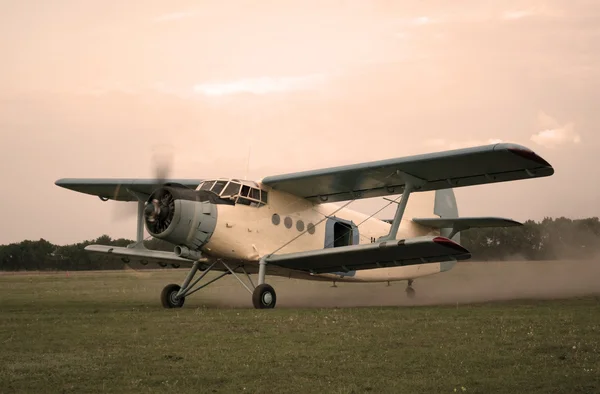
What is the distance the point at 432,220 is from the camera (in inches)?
864

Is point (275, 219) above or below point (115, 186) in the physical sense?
below

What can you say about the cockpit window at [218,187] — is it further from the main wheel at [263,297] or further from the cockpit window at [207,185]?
the main wheel at [263,297]

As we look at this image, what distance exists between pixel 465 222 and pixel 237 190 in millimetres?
7253

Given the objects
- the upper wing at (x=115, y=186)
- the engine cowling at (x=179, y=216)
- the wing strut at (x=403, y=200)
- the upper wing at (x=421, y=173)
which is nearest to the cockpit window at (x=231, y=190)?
the engine cowling at (x=179, y=216)

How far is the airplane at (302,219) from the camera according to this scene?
50.5 ft

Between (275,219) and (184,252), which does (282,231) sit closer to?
(275,219)

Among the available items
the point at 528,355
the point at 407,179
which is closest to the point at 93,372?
the point at 528,355

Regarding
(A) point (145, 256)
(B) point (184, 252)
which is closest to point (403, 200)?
(B) point (184, 252)

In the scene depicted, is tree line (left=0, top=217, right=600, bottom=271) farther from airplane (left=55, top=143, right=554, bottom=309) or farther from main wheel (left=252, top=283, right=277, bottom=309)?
main wheel (left=252, top=283, right=277, bottom=309)

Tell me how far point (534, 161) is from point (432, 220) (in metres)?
7.52

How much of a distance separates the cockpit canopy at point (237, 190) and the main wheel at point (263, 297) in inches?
90.0

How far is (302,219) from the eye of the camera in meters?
18.5

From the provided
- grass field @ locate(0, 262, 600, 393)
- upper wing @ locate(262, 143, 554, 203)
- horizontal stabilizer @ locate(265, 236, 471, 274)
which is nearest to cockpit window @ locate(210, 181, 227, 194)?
upper wing @ locate(262, 143, 554, 203)

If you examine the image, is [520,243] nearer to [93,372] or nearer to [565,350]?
[565,350]
